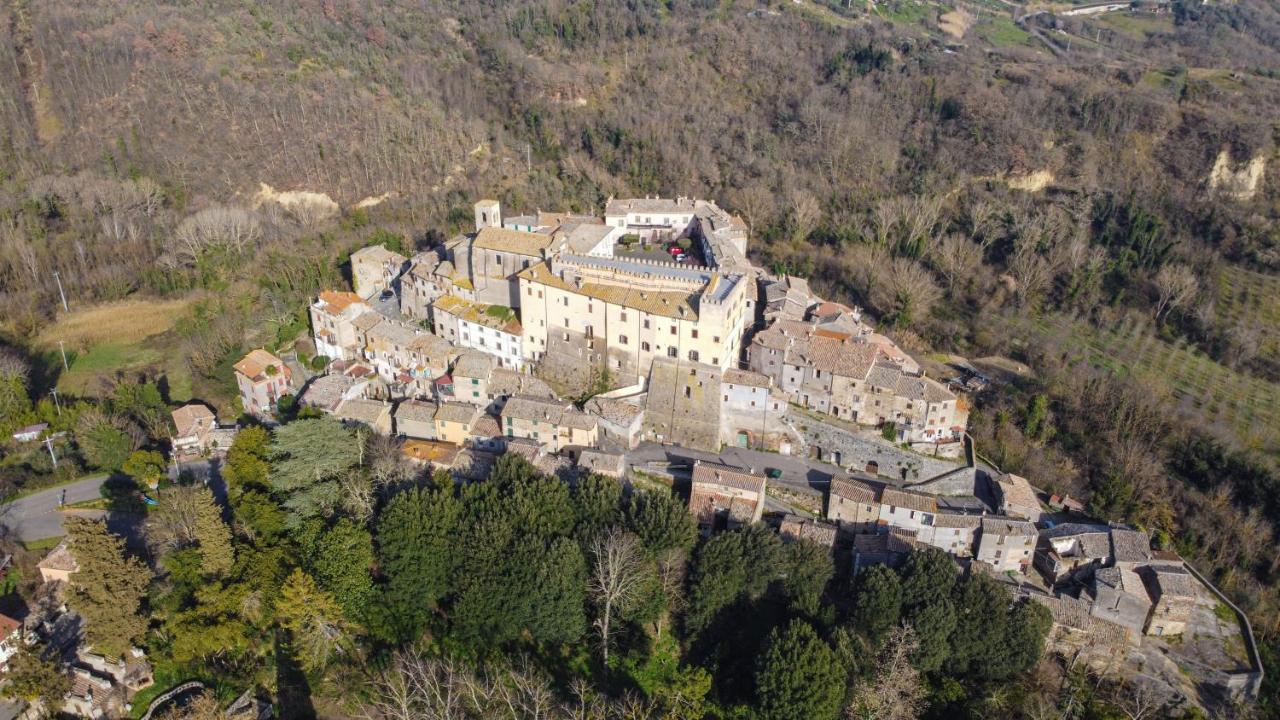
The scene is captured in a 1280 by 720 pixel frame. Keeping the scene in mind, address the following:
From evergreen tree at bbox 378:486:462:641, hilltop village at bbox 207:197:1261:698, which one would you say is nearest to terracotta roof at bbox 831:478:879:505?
hilltop village at bbox 207:197:1261:698

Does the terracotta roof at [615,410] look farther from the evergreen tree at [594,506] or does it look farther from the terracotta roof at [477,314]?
the terracotta roof at [477,314]

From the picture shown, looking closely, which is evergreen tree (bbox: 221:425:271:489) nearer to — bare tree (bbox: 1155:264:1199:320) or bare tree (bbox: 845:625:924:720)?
bare tree (bbox: 845:625:924:720)

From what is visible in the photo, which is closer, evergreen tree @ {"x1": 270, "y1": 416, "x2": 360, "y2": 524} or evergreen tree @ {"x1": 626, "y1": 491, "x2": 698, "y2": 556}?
evergreen tree @ {"x1": 626, "y1": 491, "x2": 698, "y2": 556}

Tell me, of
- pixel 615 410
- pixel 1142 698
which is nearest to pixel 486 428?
pixel 615 410

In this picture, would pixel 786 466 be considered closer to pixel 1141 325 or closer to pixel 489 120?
pixel 1141 325

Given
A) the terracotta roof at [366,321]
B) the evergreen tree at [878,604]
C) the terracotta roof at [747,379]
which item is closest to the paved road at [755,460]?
the terracotta roof at [747,379]

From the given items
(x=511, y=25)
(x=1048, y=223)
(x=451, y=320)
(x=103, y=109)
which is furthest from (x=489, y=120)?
A: (x=1048, y=223)

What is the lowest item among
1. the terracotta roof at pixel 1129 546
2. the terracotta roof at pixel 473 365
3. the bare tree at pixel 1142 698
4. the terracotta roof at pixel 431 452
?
the bare tree at pixel 1142 698
